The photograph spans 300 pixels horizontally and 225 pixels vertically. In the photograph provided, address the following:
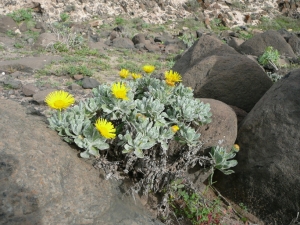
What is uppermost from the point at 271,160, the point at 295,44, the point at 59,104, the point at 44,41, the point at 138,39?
the point at 59,104

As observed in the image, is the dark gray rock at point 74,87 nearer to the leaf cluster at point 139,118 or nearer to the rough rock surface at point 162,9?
the leaf cluster at point 139,118

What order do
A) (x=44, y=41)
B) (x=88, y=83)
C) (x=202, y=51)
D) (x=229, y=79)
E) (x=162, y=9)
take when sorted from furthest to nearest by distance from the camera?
(x=162, y=9)
(x=44, y=41)
(x=88, y=83)
(x=202, y=51)
(x=229, y=79)

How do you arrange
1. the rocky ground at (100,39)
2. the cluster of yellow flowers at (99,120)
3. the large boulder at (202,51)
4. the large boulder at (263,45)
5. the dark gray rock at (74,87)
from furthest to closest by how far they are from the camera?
1. the large boulder at (263,45)
2. the rocky ground at (100,39)
3. the dark gray rock at (74,87)
4. the large boulder at (202,51)
5. the cluster of yellow flowers at (99,120)

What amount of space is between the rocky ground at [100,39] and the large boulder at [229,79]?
4.17 ft

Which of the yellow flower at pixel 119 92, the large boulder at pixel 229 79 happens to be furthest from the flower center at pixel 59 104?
the large boulder at pixel 229 79

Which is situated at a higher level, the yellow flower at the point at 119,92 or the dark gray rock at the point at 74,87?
the yellow flower at the point at 119,92

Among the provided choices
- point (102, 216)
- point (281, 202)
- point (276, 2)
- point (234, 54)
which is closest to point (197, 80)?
point (234, 54)

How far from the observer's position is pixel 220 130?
301 centimetres

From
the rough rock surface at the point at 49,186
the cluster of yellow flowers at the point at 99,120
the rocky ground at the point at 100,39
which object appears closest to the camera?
the rough rock surface at the point at 49,186

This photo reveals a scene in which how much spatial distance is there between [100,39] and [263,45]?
5108 mm

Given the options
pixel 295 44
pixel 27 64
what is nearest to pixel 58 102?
pixel 27 64

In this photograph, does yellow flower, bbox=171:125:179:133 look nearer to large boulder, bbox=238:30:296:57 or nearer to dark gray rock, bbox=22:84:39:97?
dark gray rock, bbox=22:84:39:97

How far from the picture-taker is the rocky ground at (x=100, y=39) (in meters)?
5.98

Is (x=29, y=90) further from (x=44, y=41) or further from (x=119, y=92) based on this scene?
(x=44, y=41)
